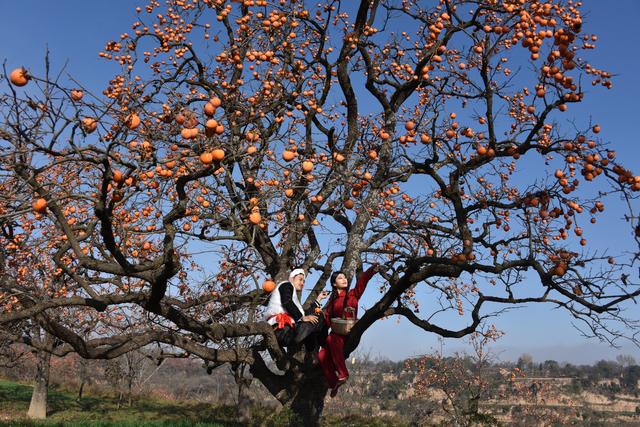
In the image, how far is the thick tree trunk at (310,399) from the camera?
718cm

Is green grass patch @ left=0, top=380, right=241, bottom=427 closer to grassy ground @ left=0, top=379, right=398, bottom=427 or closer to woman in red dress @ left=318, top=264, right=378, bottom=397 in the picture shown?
grassy ground @ left=0, top=379, right=398, bottom=427

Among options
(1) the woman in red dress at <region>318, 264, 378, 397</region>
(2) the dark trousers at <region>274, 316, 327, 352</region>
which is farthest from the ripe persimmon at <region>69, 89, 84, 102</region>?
(1) the woman in red dress at <region>318, 264, 378, 397</region>

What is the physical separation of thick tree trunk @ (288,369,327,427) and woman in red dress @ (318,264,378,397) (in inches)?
17.3

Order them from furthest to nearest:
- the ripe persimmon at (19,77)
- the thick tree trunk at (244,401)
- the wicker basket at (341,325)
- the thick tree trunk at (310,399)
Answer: the thick tree trunk at (244,401)
the thick tree trunk at (310,399)
the wicker basket at (341,325)
the ripe persimmon at (19,77)

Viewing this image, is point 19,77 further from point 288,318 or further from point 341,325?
point 341,325

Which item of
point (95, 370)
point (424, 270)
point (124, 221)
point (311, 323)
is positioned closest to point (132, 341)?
point (124, 221)

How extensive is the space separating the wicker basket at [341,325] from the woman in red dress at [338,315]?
0.28 ft

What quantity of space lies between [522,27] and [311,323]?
4.34 meters

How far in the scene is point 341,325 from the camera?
21.5 ft

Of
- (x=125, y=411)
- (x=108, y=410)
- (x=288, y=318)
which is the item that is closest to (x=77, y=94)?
(x=288, y=318)

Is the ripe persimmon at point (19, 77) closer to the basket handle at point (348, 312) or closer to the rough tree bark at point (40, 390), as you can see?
the basket handle at point (348, 312)

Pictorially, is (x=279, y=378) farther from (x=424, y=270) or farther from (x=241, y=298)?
(x=424, y=270)

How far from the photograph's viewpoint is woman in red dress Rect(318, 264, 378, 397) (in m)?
6.55

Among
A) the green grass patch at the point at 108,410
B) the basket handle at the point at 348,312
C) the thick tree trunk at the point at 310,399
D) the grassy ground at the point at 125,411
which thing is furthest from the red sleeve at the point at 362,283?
the green grass patch at the point at 108,410
